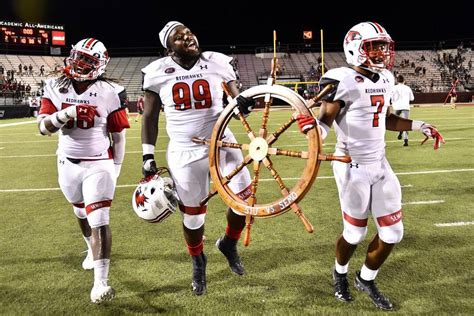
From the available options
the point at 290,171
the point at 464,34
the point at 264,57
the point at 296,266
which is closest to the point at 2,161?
the point at 290,171

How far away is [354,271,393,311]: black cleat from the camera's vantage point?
2.86m

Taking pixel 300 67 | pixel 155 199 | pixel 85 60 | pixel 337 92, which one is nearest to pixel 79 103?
pixel 85 60

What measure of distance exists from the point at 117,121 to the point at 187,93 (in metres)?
0.66

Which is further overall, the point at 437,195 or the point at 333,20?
the point at 333,20

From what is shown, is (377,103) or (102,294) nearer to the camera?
(377,103)

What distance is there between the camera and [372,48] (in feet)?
9.34

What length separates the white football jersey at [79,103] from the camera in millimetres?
3289

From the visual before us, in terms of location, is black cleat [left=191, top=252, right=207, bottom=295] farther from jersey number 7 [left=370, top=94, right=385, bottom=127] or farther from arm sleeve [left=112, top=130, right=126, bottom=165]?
jersey number 7 [left=370, top=94, right=385, bottom=127]

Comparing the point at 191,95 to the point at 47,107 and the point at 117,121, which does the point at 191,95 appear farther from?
the point at 47,107

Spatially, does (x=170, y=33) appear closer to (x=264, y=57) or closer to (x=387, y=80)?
(x=387, y=80)

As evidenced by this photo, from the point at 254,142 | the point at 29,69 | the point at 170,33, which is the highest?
the point at 29,69

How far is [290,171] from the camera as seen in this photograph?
774 cm

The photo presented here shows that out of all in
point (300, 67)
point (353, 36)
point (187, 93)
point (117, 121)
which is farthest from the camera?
point (300, 67)

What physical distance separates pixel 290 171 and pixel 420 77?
122ft
